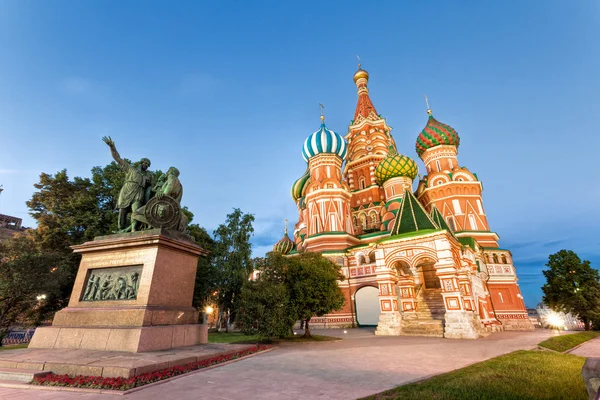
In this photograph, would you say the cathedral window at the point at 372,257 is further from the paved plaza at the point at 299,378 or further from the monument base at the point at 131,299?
the monument base at the point at 131,299

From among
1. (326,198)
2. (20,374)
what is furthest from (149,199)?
(326,198)

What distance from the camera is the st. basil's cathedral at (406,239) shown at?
→ 631 inches

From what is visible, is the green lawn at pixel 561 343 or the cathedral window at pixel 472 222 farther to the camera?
the cathedral window at pixel 472 222

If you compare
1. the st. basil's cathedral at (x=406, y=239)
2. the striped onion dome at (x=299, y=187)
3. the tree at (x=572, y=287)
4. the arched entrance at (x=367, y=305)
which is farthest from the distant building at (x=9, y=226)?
the tree at (x=572, y=287)

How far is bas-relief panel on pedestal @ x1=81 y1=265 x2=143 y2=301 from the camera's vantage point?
770cm

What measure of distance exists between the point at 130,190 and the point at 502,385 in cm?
1099

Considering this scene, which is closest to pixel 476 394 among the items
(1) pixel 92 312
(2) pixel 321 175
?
(1) pixel 92 312

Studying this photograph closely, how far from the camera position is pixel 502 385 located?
15.7 ft

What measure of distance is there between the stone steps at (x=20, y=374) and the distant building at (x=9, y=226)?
42892 mm

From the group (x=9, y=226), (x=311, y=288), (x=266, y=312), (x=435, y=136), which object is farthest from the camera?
(x=9, y=226)

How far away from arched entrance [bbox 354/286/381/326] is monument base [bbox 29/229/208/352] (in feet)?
59.4

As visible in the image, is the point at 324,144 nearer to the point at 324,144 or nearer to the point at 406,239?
the point at 324,144

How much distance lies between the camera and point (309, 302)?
13.7 meters

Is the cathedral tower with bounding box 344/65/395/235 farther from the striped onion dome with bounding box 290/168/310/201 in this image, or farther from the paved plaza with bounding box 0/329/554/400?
the paved plaza with bounding box 0/329/554/400
